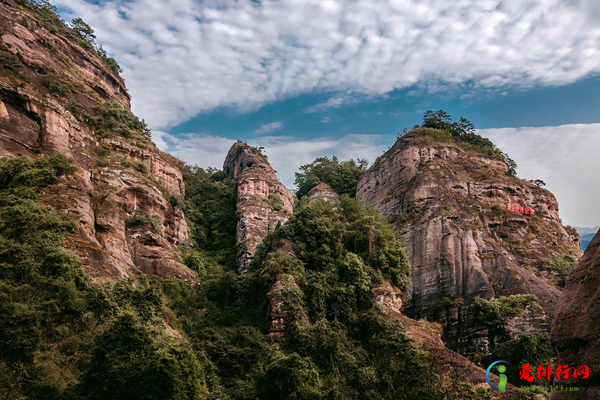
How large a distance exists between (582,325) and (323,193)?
195ft

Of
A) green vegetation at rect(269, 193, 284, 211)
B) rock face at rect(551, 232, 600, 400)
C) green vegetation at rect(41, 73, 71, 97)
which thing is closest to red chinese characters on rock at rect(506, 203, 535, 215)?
green vegetation at rect(269, 193, 284, 211)

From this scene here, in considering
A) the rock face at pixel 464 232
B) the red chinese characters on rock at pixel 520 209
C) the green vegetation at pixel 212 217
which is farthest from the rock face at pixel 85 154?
the red chinese characters on rock at pixel 520 209

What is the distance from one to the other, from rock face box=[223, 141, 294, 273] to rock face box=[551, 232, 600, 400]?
34961 millimetres

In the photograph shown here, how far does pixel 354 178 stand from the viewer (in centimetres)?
7150

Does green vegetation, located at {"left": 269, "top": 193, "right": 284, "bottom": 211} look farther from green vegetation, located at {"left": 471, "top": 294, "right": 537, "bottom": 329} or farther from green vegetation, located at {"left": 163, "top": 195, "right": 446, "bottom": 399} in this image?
green vegetation, located at {"left": 471, "top": 294, "right": 537, "bottom": 329}

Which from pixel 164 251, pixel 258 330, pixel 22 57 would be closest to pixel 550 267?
pixel 258 330

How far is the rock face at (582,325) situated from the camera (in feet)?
25.0

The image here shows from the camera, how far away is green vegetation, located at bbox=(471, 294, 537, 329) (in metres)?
34.5

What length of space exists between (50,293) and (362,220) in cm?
2529

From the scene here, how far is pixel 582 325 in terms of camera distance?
315 inches

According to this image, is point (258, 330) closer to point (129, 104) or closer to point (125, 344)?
point (125, 344)

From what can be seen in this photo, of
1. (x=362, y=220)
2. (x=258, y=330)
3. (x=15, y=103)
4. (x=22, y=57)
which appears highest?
(x=22, y=57)

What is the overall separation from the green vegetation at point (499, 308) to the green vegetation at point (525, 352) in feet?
7.68

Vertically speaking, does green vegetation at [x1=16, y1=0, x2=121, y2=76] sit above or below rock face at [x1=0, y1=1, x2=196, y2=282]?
above
